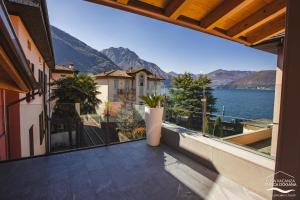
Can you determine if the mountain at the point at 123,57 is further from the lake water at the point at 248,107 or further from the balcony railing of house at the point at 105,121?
the balcony railing of house at the point at 105,121

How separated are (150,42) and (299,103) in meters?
28.1

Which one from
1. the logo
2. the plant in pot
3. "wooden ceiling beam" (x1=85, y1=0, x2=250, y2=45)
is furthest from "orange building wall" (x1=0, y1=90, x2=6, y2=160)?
the logo

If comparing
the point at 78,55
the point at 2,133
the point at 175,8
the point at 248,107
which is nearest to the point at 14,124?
the point at 2,133

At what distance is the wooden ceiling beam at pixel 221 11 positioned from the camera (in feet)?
6.44

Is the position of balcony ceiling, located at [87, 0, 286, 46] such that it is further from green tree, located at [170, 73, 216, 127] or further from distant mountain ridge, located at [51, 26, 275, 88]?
distant mountain ridge, located at [51, 26, 275, 88]

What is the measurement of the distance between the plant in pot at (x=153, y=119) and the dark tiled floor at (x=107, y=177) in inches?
18.7

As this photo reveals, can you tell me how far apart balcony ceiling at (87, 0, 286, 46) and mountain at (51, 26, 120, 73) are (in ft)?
291

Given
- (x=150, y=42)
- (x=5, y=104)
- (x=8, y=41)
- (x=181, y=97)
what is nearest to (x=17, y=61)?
(x=8, y=41)

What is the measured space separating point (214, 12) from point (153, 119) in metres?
2.37

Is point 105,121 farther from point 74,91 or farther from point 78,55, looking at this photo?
point 78,55

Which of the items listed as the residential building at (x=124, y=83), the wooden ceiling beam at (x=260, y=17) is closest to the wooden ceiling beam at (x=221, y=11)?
the wooden ceiling beam at (x=260, y=17)

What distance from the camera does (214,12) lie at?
7.29 feet

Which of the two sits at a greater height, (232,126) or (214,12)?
(214,12)

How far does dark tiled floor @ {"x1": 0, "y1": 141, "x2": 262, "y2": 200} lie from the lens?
210 cm
